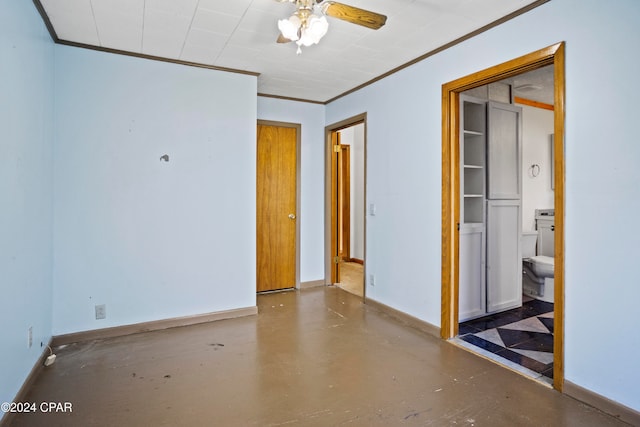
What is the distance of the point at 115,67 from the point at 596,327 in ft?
13.5

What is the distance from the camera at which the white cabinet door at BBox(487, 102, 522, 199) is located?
11.7 ft

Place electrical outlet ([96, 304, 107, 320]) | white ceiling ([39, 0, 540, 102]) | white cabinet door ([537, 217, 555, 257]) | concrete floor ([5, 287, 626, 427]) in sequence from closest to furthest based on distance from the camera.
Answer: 1. concrete floor ([5, 287, 626, 427])
2. white ceiling ([39, 0, 540, 102])
3. electrical outlet ([96, 304, 107, 320])
4. white cabinet door ([537, 217, 555, 257])

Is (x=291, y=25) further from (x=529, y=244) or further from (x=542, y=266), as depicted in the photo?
(x=529, y=244)

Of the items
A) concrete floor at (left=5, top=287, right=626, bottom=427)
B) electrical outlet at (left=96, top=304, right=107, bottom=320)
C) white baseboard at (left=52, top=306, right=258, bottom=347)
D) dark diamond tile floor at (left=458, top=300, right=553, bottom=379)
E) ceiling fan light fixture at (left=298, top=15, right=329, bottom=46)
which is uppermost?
ceiling fan light fixture at (left=298, top=15, right=329, bottom=46)

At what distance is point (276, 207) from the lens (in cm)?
466

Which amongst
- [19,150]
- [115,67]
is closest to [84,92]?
[115,67]

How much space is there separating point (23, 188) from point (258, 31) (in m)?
1.97

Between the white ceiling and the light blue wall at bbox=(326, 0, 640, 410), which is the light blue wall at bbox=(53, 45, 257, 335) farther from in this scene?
the light blue wall at bbox=(326, 0, 640, 410)

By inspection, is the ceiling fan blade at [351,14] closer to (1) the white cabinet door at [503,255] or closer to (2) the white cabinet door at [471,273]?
(2) the white cabinet door at [471,273]

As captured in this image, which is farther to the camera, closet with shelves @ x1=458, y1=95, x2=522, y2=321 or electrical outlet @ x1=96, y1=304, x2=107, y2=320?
closet with shelves @ x1=458, y1=95, x2=522, y2=321

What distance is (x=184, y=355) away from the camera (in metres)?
2.74

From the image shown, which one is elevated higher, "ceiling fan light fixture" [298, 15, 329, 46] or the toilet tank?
"ceiling fan light fixture" [298, 15, 329, 46]

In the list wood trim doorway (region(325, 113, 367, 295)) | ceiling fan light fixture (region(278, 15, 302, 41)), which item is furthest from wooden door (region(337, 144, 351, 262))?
→ ceiling fan light fixture (region(278, 15, 302, 41))

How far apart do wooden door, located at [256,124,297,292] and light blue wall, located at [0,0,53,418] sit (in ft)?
7.40
